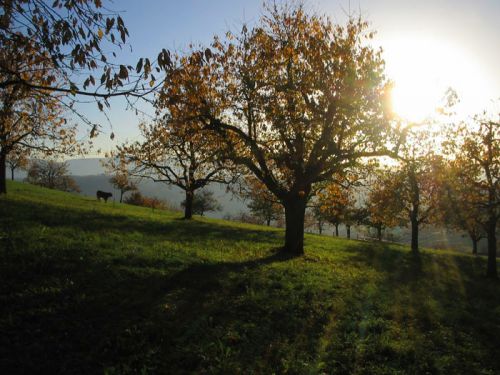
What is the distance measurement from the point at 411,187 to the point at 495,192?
39.4ft

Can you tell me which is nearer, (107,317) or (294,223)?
(107,317)

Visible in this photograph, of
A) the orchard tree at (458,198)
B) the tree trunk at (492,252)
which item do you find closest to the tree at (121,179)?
the orchard tree at (458,198)

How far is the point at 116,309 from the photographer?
9664mm

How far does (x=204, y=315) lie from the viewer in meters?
10.1

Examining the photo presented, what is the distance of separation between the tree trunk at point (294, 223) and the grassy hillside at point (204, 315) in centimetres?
467

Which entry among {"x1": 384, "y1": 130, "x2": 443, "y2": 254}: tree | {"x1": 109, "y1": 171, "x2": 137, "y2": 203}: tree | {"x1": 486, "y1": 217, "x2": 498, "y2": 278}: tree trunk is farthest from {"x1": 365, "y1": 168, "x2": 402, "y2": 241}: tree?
{"x1": 109, "y1": 171, "x2": 137, "y2": 203}: tree

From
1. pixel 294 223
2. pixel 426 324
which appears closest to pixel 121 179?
pixel 294 223

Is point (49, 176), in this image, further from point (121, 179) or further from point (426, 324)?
point (426, 324)

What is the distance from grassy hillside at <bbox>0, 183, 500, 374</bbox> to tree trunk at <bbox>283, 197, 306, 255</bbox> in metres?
4.67

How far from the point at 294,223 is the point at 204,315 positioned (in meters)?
13.3

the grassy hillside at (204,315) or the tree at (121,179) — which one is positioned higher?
the tree at (121,179)

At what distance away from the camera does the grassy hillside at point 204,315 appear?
787 centimetres

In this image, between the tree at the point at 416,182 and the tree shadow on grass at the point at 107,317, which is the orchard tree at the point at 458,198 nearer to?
the tree at the point at 416,182

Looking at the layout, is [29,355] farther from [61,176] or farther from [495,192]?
[61,176]
